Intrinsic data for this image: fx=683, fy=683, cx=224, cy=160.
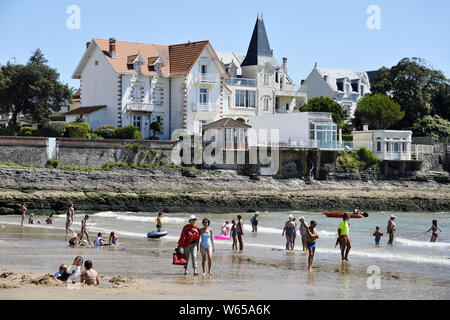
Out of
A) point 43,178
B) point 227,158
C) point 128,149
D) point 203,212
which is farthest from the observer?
point 227,158

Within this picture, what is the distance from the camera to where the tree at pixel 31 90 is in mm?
56375

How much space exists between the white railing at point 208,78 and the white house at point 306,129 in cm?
550

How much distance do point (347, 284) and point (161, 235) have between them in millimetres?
12801

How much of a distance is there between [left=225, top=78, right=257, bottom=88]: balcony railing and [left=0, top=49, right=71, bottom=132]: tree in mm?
14872

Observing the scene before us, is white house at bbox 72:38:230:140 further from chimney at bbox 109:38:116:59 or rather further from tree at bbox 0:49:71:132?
tree at bbox 0:49:71:132

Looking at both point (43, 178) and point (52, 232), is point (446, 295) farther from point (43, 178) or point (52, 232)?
point (43, 178)

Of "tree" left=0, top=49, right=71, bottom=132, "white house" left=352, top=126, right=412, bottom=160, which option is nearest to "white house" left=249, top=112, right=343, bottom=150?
"white house" left=352, top=126, right=412, bottom=160

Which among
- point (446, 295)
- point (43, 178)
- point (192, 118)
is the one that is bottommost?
point (446, 295)

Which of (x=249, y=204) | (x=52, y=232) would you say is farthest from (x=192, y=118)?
(x=52, y=232)

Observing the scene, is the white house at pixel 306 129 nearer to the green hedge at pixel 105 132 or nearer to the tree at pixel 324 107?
the tree at pixel 324 107

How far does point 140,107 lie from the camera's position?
55156 millimetres

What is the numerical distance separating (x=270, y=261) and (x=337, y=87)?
6025cm

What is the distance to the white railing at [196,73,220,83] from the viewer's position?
188 ft

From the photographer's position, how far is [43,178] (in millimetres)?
43781
